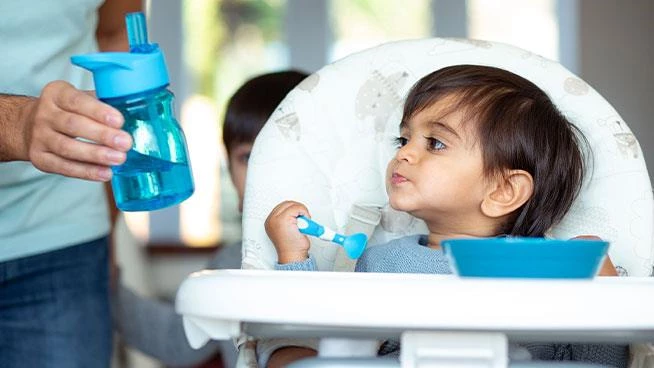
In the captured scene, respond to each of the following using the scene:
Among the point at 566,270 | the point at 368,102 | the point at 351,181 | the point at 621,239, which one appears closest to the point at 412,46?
the point at 368,102

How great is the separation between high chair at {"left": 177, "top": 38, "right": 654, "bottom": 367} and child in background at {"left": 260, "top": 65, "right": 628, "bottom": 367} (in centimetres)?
3

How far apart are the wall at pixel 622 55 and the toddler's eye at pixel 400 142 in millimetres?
2152

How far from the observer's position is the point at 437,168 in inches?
54.8

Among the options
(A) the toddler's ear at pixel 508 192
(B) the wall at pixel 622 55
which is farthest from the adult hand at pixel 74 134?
(B) the wall at pixel 622 55

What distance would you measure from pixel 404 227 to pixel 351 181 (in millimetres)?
97

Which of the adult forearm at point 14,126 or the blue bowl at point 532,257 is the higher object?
the adult forearm at point 14,126

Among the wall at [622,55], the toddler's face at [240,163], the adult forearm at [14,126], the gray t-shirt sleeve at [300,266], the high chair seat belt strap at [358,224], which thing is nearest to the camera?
the adult forearm at [14,126]

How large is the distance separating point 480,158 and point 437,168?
0.06 meters

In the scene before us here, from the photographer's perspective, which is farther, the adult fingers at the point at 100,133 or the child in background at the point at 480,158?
the child in background at the point at 480,158

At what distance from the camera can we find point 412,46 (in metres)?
1.51

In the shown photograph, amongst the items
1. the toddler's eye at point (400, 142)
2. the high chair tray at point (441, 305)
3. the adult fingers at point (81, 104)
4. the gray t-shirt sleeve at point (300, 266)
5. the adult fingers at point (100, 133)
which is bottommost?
the gray t-shirt sleeve at point (300, 266)

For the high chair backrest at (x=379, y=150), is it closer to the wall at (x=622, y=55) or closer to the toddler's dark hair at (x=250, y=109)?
the toddler's dark hair at (x=250, y=109)

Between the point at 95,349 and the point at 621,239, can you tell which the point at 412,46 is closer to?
the point at 621,239

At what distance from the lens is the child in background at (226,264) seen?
2.10 m
